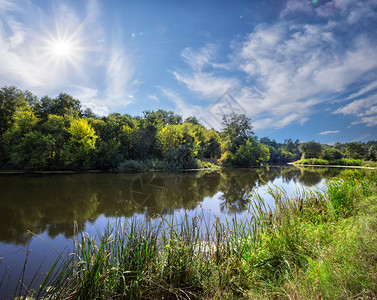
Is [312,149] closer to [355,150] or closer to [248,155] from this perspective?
[355,150]

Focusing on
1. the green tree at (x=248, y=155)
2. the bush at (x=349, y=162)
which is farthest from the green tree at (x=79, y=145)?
the bush at (x=349, y=162)

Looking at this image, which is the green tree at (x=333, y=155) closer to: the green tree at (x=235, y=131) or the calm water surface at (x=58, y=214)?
the green tree at (x=235, y=131)

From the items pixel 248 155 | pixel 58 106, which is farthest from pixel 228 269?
pixel 58 106

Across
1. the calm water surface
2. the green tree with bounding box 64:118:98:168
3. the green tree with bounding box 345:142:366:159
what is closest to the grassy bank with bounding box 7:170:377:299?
the calm water surface

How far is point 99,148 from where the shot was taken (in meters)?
22.5

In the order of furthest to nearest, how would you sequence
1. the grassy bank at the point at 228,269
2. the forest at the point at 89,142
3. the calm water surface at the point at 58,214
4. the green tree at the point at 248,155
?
the green tree at the point at 248,155 < the forest at the point at 89,142 < the calm water surface at the point at 58,214 < the grassy bank at the point at 228,269

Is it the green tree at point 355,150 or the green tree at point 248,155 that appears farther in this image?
the green tree at point 355,150

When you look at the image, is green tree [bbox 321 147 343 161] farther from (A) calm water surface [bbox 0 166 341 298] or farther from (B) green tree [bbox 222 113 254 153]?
(A) calm water surface [bbox 0 166 341 298]

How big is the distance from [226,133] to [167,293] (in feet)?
116

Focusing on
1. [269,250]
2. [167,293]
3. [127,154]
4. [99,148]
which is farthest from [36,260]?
[127,154]

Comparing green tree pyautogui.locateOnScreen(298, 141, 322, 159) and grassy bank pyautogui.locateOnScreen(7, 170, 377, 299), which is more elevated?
green tree pyautogui.locateOnScreen(298, 141, 322, 159)

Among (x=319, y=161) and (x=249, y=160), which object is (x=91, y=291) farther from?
(x=319, y=161)

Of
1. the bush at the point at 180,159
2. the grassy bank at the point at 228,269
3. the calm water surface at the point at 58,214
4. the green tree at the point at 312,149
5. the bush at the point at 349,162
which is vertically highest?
the green tree at the point at 312,149

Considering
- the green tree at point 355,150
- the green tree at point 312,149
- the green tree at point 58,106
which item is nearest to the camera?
the green tree at point 58,106
